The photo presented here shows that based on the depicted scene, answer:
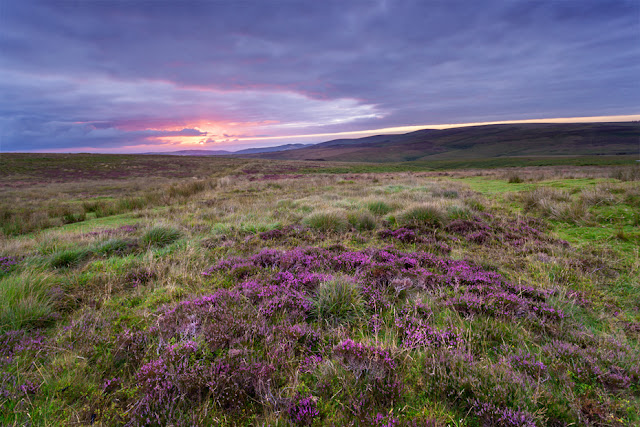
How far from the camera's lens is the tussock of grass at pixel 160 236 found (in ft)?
23.4

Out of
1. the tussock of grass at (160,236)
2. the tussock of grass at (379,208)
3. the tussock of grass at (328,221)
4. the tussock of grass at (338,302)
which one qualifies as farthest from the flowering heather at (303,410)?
the tussock of grass at (379,208)

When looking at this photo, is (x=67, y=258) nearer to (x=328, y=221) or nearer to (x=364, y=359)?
(x=328, y=221)

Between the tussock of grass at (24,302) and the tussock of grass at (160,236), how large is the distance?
9.67 ft

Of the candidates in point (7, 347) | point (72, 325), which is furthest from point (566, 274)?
point (7, 347)

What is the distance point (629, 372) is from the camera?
2.37m

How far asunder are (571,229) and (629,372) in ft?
21.1

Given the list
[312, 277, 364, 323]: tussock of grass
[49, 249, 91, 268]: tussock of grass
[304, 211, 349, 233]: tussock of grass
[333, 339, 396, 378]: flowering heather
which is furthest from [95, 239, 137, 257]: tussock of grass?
[333, 339, 396, 378]: flowering heather


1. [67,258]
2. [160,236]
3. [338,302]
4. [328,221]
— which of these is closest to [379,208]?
[328,221]

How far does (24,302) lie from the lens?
346cm

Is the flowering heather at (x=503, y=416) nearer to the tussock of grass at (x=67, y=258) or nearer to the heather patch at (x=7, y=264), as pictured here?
the tussock of grass at (x=67, y=258)

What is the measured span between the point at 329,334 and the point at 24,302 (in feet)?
13.6

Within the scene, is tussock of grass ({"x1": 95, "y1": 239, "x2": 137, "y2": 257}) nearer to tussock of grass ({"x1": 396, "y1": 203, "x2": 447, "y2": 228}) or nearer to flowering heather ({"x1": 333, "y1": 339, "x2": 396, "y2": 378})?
flowering heather ({"x1": 333, "y1": 339, "x2": 396, "y2": 378})

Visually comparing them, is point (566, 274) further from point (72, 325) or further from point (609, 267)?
point (72, 325)

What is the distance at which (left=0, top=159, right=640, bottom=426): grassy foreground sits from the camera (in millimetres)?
2129
